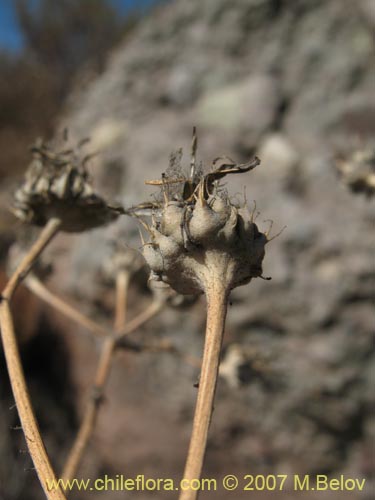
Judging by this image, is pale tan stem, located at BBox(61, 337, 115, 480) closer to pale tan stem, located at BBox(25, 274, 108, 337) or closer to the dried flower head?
pale tan stem, located at BBox(25, 274, 108, 337)

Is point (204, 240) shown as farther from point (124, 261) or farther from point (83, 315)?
point (124, 261)

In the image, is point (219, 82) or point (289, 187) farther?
point (219, 82)

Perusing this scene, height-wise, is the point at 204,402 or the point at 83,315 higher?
the point at 83,315

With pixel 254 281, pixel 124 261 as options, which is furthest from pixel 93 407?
pixel 254 281

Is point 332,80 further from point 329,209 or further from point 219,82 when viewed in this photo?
point 329,209

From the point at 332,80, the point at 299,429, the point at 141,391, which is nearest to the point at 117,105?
the point at 332,80

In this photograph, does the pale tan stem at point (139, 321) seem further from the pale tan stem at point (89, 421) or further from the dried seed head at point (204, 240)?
the dried seed head at point (204, 240)

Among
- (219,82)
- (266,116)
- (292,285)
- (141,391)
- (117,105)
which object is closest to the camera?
(292,285)
